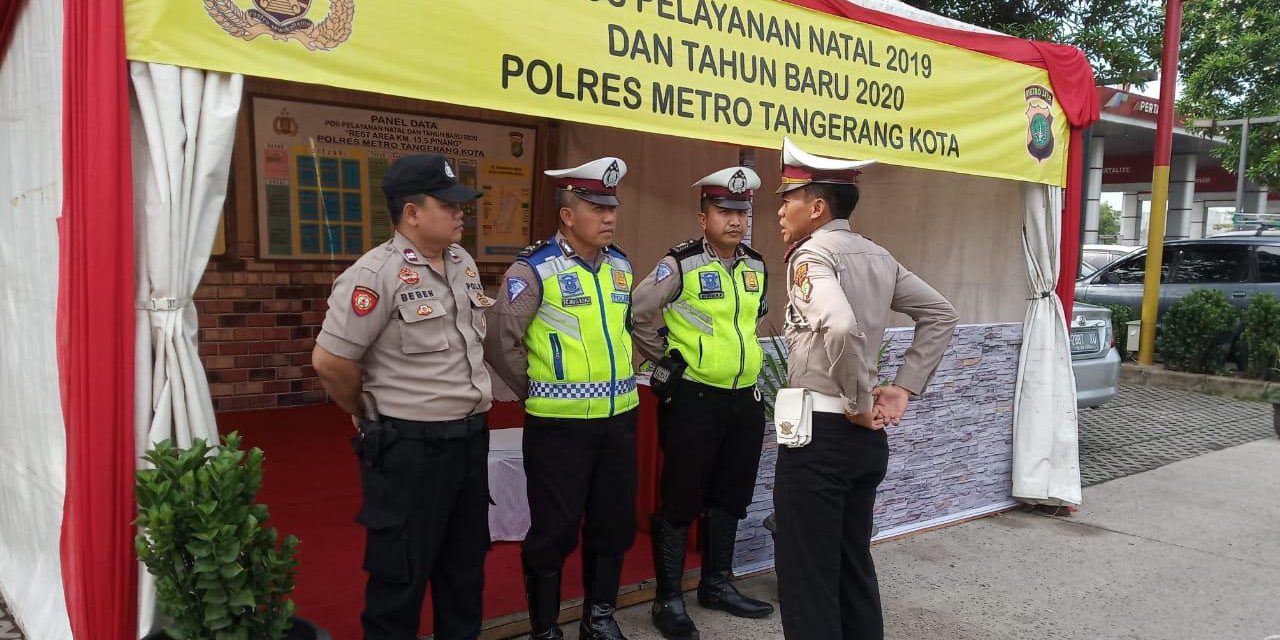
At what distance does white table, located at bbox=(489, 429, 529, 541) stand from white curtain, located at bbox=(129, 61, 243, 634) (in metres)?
1.69

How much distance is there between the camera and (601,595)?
325cm

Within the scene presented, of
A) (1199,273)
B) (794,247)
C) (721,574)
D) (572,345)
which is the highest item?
(794,247)

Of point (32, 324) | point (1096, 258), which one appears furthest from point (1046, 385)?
point (1096, 258)

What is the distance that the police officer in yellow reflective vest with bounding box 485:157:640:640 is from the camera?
10.0 feet

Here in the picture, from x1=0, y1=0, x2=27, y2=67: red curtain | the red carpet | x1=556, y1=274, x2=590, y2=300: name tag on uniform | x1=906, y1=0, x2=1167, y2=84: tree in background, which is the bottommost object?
Result: the red carpet

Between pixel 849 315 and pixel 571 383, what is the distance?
1.04m

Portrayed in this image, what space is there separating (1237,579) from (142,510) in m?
4.88

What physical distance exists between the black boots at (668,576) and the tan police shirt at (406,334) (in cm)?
116

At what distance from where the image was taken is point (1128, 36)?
367 inches

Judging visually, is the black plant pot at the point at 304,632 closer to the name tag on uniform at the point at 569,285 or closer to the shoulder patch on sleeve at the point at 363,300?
the shoulder patch on sleeve at the point at 363,300

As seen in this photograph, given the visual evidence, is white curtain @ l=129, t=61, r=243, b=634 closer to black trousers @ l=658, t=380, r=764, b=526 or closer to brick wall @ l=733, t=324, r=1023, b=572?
black trousers @ l=658, t=380, r=764, b=526

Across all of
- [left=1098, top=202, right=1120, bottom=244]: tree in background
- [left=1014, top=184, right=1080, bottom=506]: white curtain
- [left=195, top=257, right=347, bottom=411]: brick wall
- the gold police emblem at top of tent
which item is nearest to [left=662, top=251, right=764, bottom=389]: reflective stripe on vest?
the gold police emblem at top of tent

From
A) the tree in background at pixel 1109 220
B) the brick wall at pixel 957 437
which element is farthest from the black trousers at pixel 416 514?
the tree in background at pixel 1109 220

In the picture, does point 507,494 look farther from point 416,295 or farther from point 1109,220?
point 1109,220
